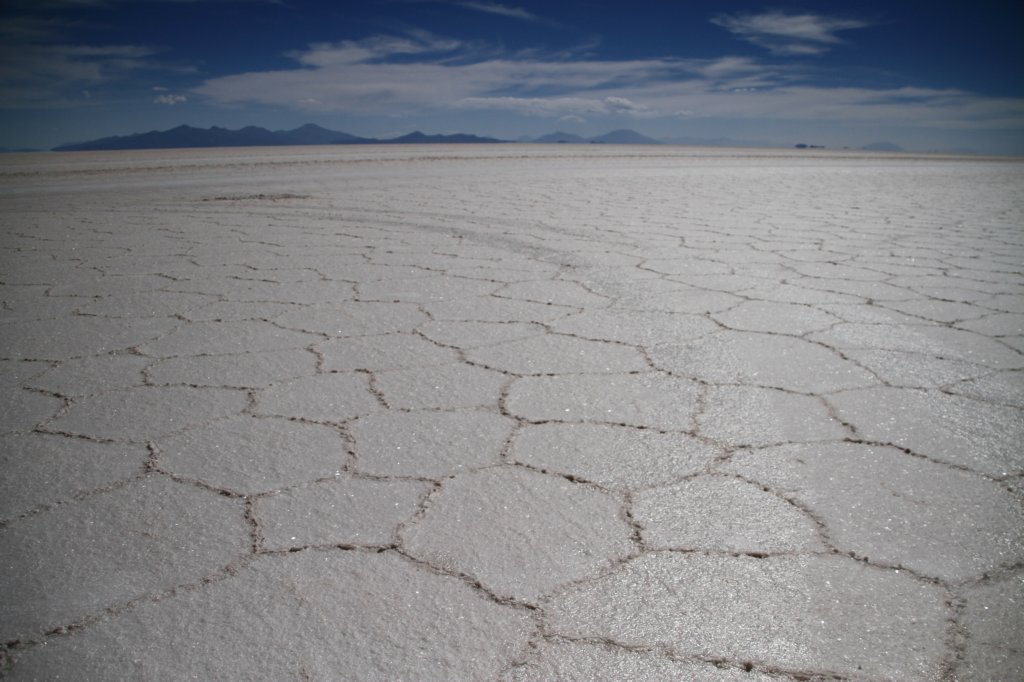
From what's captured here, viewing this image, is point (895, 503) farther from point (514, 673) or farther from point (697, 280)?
point (697, 280)

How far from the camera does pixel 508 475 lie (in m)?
1.07

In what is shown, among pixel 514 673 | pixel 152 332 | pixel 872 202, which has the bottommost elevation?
pixel 514 673

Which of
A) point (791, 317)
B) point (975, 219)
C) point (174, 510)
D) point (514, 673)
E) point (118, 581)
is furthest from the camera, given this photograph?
point (975, 219)

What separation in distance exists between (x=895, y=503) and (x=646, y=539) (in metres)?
0.42

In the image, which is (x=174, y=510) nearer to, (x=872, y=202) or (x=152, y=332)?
(x=152, y=332)

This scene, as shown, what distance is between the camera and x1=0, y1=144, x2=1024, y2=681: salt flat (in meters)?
0.73

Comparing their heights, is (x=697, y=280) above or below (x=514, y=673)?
above

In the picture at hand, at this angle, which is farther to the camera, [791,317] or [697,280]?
[697,280]

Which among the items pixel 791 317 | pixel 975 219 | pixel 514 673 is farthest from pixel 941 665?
pixel 975 219

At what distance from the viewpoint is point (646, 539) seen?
2.97 feet

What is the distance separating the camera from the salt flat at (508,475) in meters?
0.73

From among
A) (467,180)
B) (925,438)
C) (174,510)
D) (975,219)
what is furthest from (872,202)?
(174,510)

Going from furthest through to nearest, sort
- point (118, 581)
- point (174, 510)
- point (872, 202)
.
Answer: point (872, 202) → point (174, 510) → point (118, 581)

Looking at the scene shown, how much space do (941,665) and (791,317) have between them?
1.40m
